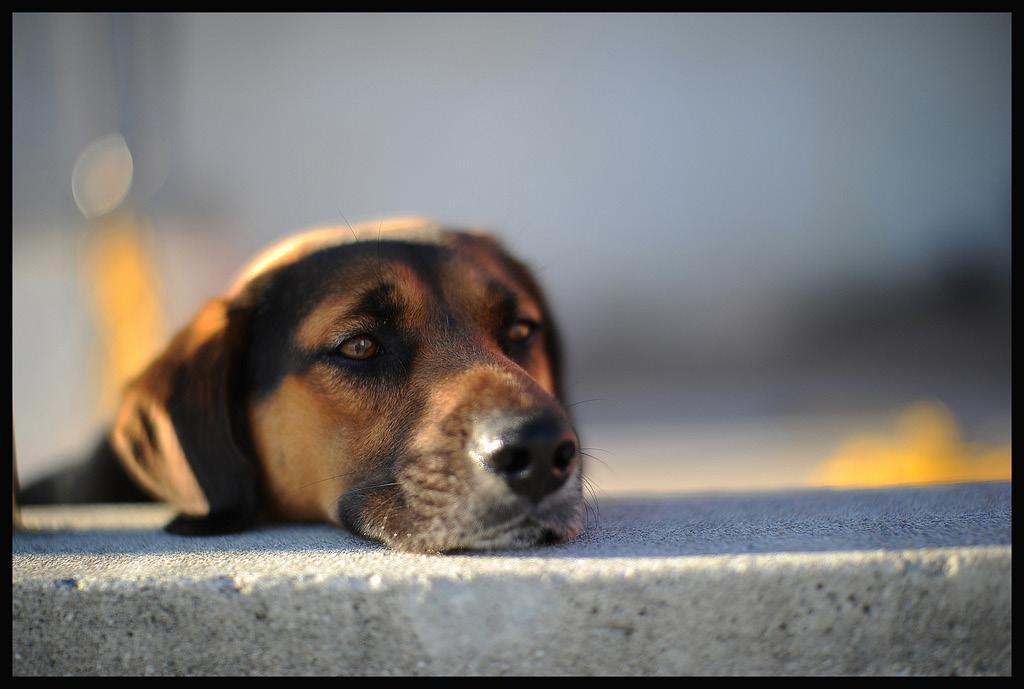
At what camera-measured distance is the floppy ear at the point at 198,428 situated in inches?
114

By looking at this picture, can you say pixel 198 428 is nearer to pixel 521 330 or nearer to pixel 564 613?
pixel 521 330

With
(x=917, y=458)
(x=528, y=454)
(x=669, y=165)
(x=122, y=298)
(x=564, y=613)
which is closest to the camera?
(x=564, y=613)

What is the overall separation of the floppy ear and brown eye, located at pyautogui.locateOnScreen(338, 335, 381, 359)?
1.62 ft

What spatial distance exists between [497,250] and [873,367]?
30.9 ft

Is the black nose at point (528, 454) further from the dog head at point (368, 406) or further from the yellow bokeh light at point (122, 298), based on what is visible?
the yellow bokeh light at point (122, 298)

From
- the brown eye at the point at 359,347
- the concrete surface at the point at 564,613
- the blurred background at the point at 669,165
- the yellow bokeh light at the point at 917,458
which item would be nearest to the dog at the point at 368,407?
the brown eye at the point at 359,347

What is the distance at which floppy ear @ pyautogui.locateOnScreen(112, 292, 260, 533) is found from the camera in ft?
9.47

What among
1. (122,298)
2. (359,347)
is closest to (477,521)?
(359,347)

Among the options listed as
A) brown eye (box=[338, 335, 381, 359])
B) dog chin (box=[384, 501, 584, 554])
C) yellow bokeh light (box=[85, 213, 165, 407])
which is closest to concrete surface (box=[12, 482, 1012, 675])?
dog chin (box=[384, 501, 584, 554])

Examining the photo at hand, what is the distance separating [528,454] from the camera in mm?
2260

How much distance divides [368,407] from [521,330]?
787 mm

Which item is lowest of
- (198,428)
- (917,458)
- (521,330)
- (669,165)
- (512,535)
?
(917,458)

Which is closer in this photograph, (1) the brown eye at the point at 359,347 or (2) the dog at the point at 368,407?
(2) the dog at the point at 368,407

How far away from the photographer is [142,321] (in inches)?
247
